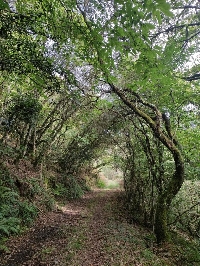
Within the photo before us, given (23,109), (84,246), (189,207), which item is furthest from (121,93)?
(189,207)

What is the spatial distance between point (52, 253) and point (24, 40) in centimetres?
523

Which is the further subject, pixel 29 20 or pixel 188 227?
pixel 188 227

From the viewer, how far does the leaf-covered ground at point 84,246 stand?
4.88 m

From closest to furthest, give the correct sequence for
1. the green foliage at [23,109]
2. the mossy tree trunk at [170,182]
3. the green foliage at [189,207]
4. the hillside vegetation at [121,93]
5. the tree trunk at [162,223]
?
the hillside vegetation at [121,93], the mossy tree trunk at [170,182], the tree trunk at [162,223], the green foliage at [189,207], the green foliage at [23,109]

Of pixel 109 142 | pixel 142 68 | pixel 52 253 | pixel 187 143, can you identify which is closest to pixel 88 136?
pixel 109 142

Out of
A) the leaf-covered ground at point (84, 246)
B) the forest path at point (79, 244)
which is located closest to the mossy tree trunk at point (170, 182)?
the leaf-covered ground at point (84, 246)

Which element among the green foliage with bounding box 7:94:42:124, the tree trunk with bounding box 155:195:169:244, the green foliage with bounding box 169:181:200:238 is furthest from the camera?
the green foliage with bounding box 7:94:42:124

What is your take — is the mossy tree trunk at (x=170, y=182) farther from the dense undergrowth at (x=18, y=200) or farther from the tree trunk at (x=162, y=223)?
the dense undergrowth at (x=18, y=200)

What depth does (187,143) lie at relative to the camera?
325 inches

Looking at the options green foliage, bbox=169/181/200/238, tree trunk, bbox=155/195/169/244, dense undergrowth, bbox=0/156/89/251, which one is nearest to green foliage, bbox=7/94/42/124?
dense undergrowth, bbox=0/156/89/251

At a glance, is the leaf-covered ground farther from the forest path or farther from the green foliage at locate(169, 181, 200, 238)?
the green foliage at locate(169, 181, 200, 238)

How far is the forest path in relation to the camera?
192 inches

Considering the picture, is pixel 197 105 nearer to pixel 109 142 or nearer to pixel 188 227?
pixel 188 227

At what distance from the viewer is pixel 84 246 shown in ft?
18.8
